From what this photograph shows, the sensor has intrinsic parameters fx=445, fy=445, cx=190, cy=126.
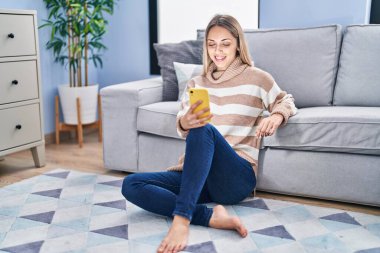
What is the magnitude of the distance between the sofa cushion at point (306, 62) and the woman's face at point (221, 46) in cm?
63

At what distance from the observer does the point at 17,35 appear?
2.44 metres

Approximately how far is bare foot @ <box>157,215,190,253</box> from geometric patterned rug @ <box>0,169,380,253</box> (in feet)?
0.13

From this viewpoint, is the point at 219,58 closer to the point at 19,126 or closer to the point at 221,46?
the point at 221,46

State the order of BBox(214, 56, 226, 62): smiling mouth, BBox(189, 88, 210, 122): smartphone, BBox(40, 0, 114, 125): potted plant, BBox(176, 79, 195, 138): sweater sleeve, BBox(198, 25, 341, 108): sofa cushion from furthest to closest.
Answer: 1. BBox(40, 0, 114, 125): potted plant
2. BBox(198, 25, 341, 108): sofa cushion
3. BBox(214, 56, 226, 62): smiling mouth
4. BBox(176, 79, 195, 138): sweater sleeve
5. BBox(189, 88, 210, 122): smartphone

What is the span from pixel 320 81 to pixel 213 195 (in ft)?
2.96

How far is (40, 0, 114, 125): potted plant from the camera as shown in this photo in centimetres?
303

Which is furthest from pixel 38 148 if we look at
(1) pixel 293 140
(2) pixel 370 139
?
(2) pixel 370 139

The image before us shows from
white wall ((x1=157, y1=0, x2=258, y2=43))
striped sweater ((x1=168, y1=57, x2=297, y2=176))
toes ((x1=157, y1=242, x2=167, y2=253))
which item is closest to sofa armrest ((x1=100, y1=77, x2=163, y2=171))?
striped sweater ((x1=168, y1=57, x2=297, y2=176))

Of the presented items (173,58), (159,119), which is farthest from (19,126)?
(173,58)

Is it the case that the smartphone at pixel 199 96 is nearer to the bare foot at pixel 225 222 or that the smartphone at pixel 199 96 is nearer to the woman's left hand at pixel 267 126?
the woman's left hand at pixel 267 126

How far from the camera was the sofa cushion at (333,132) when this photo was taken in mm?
1863

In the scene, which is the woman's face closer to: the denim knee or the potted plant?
the denim knee

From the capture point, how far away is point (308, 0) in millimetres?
2811

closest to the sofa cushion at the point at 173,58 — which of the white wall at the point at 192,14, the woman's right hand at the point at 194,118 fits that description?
the white wall at the point at 192,14
